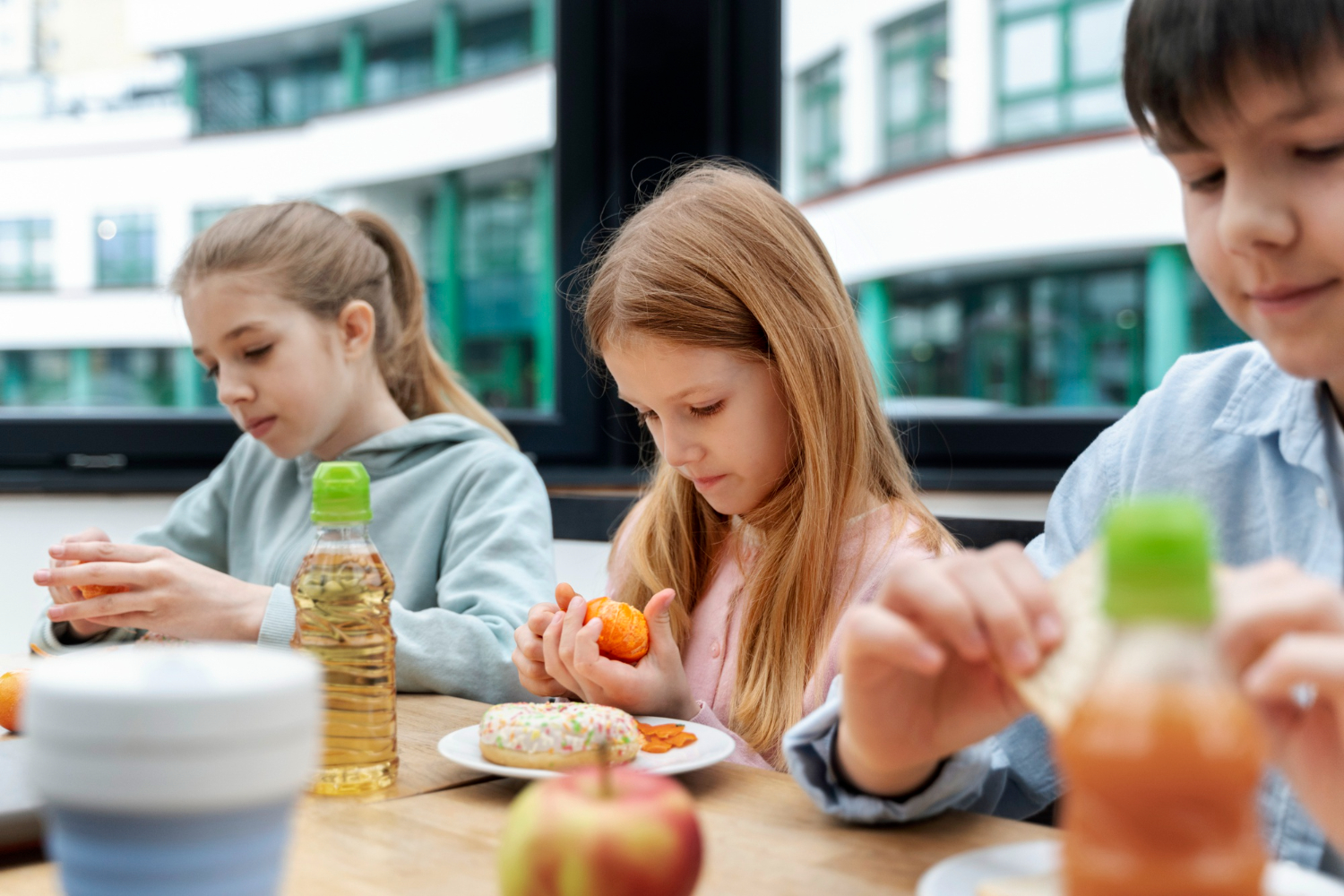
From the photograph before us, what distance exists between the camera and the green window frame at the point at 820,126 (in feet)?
7.49

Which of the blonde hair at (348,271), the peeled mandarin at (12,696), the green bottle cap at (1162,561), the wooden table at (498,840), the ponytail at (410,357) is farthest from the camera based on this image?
the ponytail at (410,357)

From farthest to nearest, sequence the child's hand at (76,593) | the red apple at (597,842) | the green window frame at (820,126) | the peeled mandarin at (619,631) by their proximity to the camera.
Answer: the green window frame at (820,126) → the child's hand at (76,593) → the peeled mandarin at (619,631) → the red apple at (597,842)

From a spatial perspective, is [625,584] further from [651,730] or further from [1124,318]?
[1124,318]

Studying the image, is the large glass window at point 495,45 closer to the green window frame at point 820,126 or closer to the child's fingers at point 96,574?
the green window frame at point 820,126

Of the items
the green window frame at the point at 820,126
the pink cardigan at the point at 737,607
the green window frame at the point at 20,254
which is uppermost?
the green window frame at the point at 820,126

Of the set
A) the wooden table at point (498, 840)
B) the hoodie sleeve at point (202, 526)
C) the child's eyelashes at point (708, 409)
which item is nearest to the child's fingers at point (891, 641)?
the wooden table at point (498, 840)

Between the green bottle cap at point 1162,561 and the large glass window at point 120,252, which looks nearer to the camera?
the green bottle cap at point 1162,561

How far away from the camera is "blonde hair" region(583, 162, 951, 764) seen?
119 cm

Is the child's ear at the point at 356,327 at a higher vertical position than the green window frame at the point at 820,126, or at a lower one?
lower

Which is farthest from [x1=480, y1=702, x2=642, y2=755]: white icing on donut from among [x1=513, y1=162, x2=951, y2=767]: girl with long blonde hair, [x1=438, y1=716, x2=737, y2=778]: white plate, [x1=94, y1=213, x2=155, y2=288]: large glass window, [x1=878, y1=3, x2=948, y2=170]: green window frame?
[x1=94, y1=213, x2=155, y2=288]: large glass window

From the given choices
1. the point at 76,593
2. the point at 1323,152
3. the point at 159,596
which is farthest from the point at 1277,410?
the point at 76,593

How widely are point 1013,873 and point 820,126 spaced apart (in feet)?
6.39

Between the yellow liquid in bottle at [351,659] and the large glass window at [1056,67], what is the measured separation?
1671 mm

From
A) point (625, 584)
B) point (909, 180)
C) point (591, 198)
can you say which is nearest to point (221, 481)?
point (625, 584)
